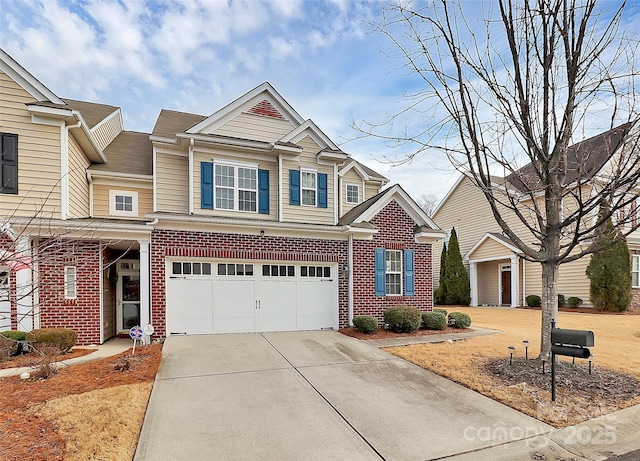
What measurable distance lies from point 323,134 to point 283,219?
11.0 ft

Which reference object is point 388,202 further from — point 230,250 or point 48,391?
point 48,391

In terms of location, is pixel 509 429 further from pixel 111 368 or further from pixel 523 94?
pixel 111 368

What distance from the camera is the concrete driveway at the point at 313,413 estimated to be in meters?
3.96

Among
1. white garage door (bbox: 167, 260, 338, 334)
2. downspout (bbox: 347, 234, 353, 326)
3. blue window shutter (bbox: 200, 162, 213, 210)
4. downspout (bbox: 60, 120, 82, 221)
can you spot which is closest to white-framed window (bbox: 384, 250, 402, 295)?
downspout (bbox: 347, 234, 353, 326)

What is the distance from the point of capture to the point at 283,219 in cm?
1131

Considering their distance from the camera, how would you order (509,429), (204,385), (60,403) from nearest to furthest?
(509,429) → (60,403) → (204,385)

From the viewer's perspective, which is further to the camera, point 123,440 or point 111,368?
point 111,368

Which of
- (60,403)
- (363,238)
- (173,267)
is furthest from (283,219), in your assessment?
(60,403)

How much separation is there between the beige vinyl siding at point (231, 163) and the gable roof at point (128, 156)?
2.49 m

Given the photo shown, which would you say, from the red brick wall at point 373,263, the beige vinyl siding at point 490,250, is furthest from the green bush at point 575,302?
the red brick wall at point 373,263

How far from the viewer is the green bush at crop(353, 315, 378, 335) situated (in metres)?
10.3

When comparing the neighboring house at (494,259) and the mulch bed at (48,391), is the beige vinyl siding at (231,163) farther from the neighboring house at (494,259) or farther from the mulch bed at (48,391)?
the neighboring house at (494,259)

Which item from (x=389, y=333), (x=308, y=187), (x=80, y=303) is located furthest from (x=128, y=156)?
(x=389, y=333)

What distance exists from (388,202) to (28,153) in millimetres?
10419
